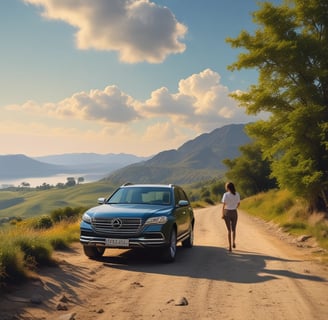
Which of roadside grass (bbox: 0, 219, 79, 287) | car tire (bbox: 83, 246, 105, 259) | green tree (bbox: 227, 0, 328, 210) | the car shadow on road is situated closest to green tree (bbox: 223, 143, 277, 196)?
green tree (bbox: 227, 0, 328, 210)

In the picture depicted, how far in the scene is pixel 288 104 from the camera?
21.4m

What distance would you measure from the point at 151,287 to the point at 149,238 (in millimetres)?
2271

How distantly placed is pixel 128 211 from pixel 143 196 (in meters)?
1.69

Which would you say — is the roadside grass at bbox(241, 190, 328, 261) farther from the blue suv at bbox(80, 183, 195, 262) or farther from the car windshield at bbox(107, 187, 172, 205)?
the car windshield at bbox(107, 187, 172, 205)

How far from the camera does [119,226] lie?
9.96 meters

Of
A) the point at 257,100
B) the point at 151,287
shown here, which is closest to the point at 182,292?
the point at 151,287

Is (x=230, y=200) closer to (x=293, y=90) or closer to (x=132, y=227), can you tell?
(x=132, y=227)

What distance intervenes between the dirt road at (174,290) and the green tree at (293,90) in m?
9.17

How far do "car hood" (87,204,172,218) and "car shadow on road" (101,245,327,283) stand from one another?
1.25 m

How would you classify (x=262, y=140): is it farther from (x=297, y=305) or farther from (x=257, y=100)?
(x=297, y=305)

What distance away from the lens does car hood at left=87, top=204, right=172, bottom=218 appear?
396 inches

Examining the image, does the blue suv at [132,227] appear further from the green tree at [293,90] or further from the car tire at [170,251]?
the green tree at [293,90]

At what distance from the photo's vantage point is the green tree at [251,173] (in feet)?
241

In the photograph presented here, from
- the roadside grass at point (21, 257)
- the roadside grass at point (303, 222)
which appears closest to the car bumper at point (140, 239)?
the roadside grass at point (21, 257)
